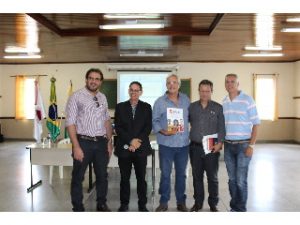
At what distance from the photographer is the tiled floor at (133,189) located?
410 centimetres

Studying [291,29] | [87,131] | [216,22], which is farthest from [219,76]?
[87,131]

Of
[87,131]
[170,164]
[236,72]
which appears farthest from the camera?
[236,72]

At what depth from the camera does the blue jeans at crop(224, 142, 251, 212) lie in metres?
3.43

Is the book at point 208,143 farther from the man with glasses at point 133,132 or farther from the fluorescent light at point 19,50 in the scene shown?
the fluorescent light at point 19,50

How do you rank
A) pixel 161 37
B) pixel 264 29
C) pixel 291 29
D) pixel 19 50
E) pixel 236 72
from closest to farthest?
pixel 291 29 → pixel 264 29 → pixel 161 37 → pixel 19 50 → pixel 236 72

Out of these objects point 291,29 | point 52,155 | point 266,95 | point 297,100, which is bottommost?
point 52,155

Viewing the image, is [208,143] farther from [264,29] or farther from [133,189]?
[264,29]

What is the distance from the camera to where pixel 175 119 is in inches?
139

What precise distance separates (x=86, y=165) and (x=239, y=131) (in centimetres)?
158

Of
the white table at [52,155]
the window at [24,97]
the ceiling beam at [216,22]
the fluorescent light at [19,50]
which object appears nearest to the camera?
the white table at [52,155]

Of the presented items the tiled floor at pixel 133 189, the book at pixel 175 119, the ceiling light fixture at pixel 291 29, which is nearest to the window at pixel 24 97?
the tiled floor at pixel 133 189

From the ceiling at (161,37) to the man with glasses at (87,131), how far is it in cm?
212

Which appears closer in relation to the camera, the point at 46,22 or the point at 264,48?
the point at 46,22

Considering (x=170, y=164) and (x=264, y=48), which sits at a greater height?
(x=264, y=48)
